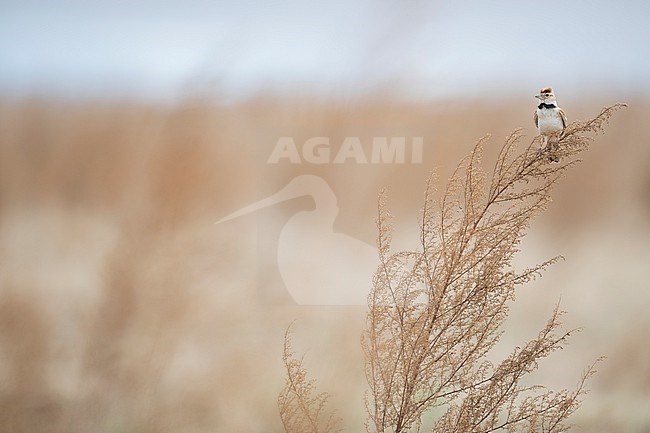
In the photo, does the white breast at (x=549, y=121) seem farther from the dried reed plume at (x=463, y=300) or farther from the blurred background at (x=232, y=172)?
the blurred background at (x=232, y=172)

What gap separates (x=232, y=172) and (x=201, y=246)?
0.30 m

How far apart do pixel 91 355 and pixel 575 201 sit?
1.89 m

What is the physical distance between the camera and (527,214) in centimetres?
175

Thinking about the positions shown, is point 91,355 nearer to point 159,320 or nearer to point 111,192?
point 159,320

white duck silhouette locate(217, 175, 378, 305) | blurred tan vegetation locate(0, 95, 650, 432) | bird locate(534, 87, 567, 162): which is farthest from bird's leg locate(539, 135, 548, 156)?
white duck silhouette locate(217, 175, 378, 305)

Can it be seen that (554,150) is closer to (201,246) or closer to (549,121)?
(549,121)

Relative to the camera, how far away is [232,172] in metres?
2.52

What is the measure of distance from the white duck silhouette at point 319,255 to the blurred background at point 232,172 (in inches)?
1.0

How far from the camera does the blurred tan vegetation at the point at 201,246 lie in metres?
2.51

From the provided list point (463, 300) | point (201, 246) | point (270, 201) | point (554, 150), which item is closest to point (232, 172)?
point (270, 201)

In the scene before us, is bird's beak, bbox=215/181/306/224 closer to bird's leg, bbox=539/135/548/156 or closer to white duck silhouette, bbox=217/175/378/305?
white duck silhouette, bbox=217/175/378/305

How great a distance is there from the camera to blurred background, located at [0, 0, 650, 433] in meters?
2.49

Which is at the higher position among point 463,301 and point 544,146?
point 544,146

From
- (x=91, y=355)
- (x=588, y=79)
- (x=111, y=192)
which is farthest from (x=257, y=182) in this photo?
(x=588, y=79)
